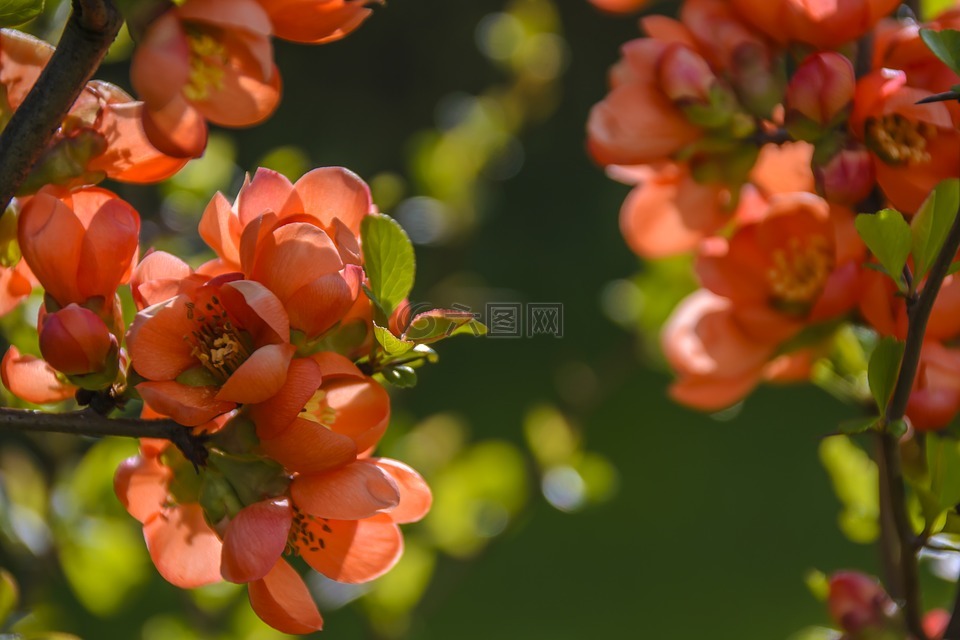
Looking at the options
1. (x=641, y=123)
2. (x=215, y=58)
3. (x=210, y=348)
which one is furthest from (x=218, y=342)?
(x=641, y=123)

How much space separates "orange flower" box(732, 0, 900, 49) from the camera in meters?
0.42

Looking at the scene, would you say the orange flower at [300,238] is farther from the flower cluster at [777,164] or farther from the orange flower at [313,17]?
the flower cluster at [777,164]

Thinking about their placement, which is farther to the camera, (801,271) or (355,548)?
(801,271)

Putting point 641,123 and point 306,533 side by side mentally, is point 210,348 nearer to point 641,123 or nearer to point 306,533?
point 306,533

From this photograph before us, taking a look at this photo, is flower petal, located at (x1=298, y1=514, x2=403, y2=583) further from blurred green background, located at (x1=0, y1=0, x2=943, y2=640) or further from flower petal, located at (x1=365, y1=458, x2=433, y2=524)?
blurred green background, located at (x1=0, y1=0, x2=943, y2=640)

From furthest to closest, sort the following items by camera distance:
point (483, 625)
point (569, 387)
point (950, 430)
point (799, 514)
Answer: point (799, 514)
point (483, 625)
point (569, 387)
point (950, 430)

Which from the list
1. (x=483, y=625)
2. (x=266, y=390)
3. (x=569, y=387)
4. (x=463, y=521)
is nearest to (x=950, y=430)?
(x=266, y=390)

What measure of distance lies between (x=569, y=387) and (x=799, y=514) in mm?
1049

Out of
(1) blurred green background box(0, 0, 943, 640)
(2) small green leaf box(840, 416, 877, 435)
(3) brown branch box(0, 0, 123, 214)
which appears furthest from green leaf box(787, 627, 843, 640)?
(1) blurred green background box(0, 0, 943, 640)

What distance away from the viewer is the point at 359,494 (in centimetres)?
Result: 33

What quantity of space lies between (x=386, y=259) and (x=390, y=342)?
3 centimetres

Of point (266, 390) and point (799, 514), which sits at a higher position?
point (266, 390)

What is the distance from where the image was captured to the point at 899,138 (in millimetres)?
417

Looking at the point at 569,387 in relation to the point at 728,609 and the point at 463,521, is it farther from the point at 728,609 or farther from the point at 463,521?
the point at 728,609
